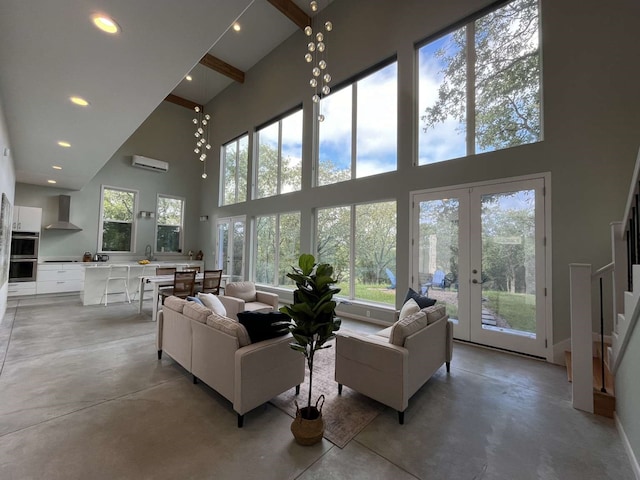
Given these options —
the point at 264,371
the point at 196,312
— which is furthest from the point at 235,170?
the point at 264,371

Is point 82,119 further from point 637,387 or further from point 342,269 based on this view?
point 637,387

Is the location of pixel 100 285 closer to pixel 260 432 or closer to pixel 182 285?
pixel 182 285

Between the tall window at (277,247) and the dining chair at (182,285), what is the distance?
2.16m

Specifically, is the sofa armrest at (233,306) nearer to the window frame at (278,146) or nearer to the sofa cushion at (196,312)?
the sofa cushion at (196,312)

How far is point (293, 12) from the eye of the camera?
6137 mm

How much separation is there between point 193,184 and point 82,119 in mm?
6489

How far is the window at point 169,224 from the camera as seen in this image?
916 centimetres

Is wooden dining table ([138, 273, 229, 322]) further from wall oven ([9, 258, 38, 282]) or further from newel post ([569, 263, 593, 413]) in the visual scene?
newel post ([569, 263, 593, 413])

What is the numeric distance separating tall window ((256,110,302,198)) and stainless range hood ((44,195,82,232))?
4982 millimetres

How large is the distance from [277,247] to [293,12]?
5.49 meters

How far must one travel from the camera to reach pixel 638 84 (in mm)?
3092

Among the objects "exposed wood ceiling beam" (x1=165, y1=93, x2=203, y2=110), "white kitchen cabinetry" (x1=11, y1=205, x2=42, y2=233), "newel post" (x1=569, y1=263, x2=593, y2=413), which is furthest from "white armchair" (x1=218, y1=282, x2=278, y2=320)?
"exposed wood ceiling beam" (x1=165, y1=93, x2=203, y2=110)

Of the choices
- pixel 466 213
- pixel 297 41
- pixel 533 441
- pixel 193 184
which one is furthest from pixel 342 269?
pixel 193 184

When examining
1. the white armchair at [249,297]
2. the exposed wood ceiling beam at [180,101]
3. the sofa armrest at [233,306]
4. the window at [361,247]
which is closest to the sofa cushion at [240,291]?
the white armchair at [249,297]
